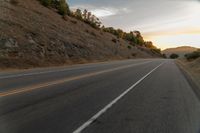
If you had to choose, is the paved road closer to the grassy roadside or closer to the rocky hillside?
the grassy roadside

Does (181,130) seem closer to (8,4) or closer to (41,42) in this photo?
(41,42)

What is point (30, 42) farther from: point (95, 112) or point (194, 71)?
point (95, 112)

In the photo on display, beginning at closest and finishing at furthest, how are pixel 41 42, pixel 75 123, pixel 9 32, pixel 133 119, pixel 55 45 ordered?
pixel 75 123
pixel 133 119
pixel 9 32
pixel 41 42
pixel 55 45

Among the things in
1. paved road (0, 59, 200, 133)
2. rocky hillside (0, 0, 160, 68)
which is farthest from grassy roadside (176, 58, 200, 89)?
rocky hillside (0, 0, 160, 68)

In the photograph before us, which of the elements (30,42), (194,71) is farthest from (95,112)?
(30,42)

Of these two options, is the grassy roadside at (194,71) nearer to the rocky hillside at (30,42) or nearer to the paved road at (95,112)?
the paved road at (95,112)

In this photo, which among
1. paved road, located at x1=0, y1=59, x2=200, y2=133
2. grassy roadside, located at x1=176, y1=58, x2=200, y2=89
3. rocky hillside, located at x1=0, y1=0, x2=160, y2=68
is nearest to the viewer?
paved road, located at x1=0, y1=59, x2=200, y2=133

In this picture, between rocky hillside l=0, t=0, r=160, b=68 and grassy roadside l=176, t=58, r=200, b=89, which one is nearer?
grassy roadside l=176, t=58, r=200, b=89

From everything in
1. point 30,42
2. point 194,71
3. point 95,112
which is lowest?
point 194,71

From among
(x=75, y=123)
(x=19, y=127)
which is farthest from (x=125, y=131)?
(x=19, y=127)

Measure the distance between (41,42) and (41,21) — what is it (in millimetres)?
10095

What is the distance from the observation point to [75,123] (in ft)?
25.2

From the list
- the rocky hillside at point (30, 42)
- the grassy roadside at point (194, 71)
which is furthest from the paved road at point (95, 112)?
the rocky hillside at point (30, 42)

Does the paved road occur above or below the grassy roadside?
above
